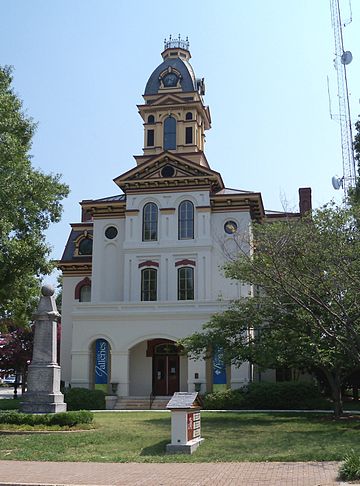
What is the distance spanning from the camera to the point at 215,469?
12484 millimetres

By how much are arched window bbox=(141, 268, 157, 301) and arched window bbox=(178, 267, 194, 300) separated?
1618 millimetres

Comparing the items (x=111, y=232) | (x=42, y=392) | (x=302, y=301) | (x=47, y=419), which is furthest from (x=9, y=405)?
(x=302, y=301)

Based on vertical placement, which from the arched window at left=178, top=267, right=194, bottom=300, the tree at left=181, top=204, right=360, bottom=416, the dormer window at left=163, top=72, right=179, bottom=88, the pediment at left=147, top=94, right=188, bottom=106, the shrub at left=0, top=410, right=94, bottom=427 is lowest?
the shrub at left=0, top=410, right=94, bottom=427

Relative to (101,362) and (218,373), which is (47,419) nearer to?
(218,373)

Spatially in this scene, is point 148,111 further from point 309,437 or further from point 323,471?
point 323,471

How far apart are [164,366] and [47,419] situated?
19.4 metres

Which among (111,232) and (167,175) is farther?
(111,232)

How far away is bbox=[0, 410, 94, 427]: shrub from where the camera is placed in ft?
64.1

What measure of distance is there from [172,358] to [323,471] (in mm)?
27104

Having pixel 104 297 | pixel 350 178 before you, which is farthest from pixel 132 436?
pixel 350 178

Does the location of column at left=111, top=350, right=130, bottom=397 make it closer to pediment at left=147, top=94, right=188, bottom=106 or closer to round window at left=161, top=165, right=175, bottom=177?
round window at left=161, top=165, right=175, bottom=177

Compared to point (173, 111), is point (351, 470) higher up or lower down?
lower down

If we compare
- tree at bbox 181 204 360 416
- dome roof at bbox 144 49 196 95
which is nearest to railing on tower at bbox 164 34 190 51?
dome roof at bbox 144 49 196 95

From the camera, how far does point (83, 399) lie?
105 feet
